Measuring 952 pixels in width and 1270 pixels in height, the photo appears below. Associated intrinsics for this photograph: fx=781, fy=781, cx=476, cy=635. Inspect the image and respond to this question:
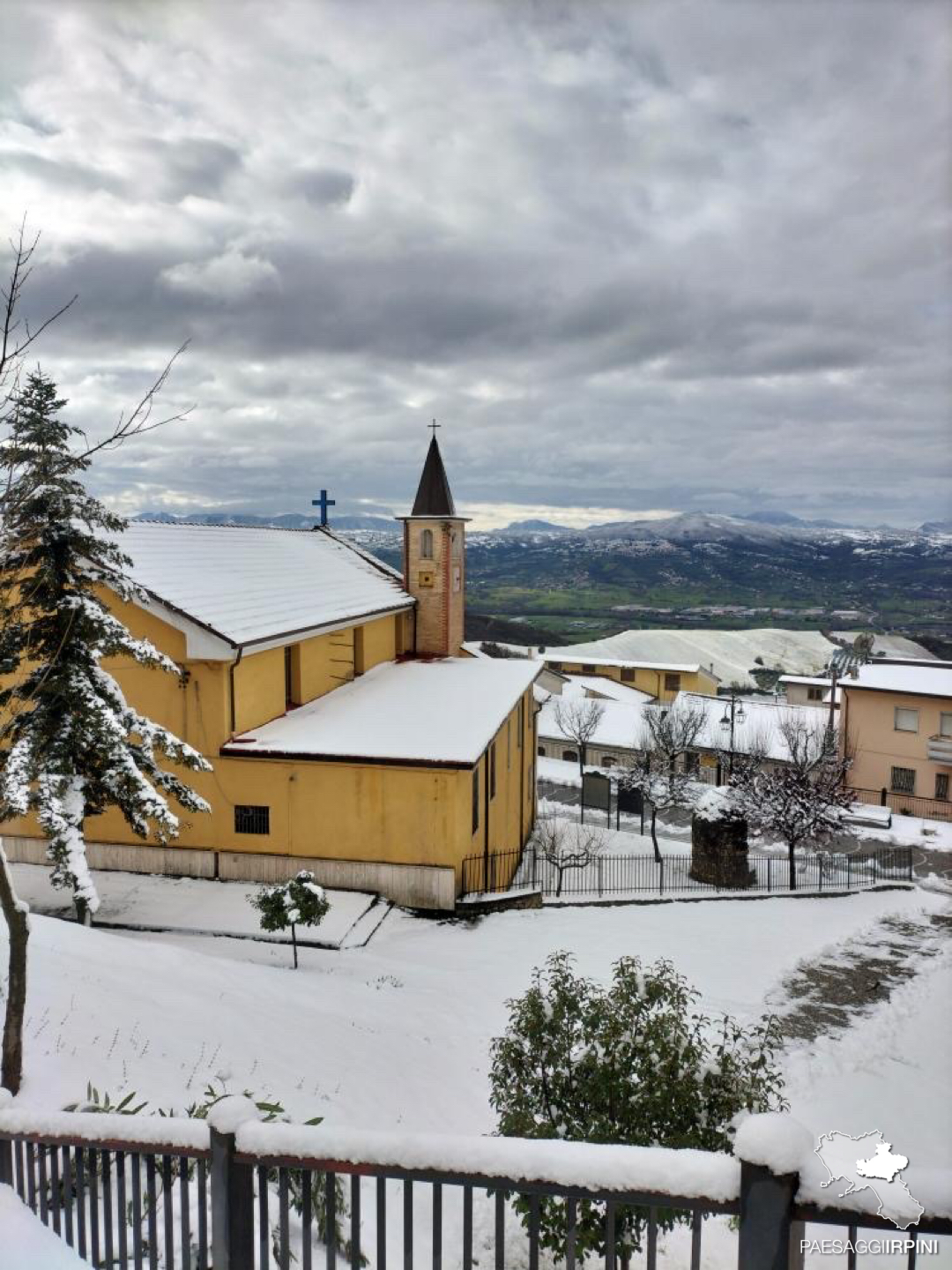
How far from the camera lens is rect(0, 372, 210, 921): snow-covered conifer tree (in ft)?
34.8

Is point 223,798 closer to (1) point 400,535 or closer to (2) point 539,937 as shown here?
(2) point 539,937

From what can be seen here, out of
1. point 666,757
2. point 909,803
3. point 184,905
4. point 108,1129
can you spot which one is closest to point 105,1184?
point 108,1129

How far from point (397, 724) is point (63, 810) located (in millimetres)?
8082

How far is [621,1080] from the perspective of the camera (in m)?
5.52

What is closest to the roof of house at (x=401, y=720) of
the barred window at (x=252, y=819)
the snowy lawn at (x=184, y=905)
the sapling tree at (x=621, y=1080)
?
the barred window at (x=252, y=819)

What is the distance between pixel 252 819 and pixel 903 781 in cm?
3437

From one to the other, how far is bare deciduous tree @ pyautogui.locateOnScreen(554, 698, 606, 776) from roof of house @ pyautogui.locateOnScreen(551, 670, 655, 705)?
3.95 metres

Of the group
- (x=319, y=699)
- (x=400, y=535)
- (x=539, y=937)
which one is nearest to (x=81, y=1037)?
(x=539, y=937)

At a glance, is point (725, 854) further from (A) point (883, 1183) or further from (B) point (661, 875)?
(A) point (883, 1183)

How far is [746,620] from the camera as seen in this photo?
185625 mm

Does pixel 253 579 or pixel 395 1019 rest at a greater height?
pixel 253 579

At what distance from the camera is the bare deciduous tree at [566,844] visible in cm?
2208

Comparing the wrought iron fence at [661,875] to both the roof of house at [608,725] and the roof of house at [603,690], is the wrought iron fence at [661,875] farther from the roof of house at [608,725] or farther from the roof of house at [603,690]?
the roof of house at [603,690]

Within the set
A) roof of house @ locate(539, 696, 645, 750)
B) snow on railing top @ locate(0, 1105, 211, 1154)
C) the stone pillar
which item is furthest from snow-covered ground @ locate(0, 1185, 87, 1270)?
roof of house @ locate(539, 696, 645, 750)
